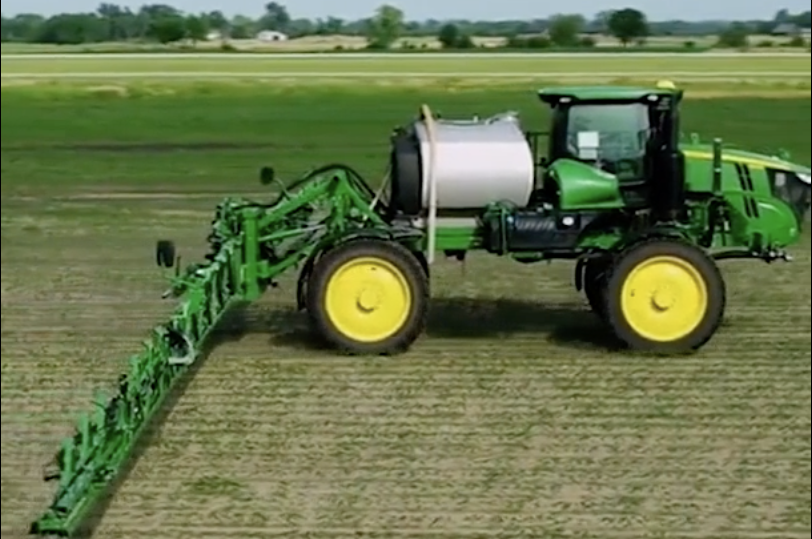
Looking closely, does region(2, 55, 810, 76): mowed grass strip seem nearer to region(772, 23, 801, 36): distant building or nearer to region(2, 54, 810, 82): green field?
region(2, 54, 810, 82): green field

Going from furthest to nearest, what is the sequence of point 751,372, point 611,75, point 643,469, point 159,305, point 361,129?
point 361,129 → point 611,75 → point 159,305 → point 751,372 → point 643,469

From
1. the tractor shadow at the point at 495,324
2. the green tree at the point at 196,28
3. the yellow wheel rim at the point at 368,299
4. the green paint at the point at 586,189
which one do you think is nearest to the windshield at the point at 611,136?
the green paint at the point at 586,189

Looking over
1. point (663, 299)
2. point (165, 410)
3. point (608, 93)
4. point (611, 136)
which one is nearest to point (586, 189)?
point (611, 136)

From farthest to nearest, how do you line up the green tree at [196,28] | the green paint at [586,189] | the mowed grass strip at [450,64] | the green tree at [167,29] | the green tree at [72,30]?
the mowed grass strip at [450,64] < the green paint at [586,189] < the green tree at [196,28] < the green tree at [167,29] < the green tree at [72,30]

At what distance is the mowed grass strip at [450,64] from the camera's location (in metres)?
16.4

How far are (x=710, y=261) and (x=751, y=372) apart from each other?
23.7 inches

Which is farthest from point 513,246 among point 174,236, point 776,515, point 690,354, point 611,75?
point 611,75

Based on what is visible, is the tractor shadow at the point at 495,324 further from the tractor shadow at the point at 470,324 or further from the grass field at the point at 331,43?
the grass field at the point at 331,43

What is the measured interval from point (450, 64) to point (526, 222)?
14790 millimetres

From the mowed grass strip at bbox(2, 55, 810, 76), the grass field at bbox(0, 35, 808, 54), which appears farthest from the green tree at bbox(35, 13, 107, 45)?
the mowed grass strip at bbox(2, 55, 810, 76)

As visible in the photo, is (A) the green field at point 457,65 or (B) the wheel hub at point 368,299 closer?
(B) the wheel hub at point 368,299

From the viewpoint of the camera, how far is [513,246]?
7.80 metres

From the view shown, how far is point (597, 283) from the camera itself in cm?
832

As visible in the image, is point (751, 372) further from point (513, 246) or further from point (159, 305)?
point (159, 305)
